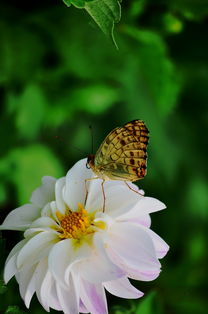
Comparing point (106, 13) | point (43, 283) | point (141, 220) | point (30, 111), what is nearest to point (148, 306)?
point (141, 220)

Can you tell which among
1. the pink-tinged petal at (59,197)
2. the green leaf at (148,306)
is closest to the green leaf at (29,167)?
the green leaf at (148,306)

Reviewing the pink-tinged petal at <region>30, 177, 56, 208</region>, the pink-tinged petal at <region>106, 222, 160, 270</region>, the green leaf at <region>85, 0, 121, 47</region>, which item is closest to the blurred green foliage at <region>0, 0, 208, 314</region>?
the pink-tinged petal at <region>30, 177, 56, 208</region>

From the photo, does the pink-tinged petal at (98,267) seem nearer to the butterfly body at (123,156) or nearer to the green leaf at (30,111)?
the butterfly body at (123,156)

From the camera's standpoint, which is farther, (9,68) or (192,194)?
(192,194)

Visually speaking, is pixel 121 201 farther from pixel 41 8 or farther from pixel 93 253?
pixel 41 8

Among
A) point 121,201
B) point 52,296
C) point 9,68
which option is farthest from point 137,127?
point 9,68

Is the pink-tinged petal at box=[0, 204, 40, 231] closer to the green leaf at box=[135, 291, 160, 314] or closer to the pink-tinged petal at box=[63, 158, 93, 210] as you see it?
the pink-tinged petal at box=[63, 158, 93, 210]
